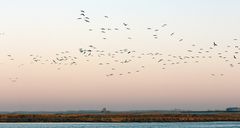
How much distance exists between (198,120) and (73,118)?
3547 centimetres

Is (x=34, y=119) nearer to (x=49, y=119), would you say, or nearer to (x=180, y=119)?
(x=49, y=119)

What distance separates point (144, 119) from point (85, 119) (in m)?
16.2

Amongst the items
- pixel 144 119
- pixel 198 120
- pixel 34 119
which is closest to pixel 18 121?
pixel 34 119

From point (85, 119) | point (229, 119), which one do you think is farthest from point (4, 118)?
point (229, 119)

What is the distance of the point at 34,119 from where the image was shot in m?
193

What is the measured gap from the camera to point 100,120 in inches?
7249

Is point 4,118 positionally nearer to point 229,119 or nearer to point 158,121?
point 158,121

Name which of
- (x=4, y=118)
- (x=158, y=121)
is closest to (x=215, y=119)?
(x=158, y=121)

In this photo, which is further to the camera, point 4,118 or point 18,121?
point 4,118

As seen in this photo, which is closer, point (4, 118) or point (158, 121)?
point (158, 121)

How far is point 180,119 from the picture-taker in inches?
7205

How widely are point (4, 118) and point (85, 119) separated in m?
25.0

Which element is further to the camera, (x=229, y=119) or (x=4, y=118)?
(x=4, y=118)

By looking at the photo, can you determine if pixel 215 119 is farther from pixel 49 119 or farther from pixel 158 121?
pixel 49 119
